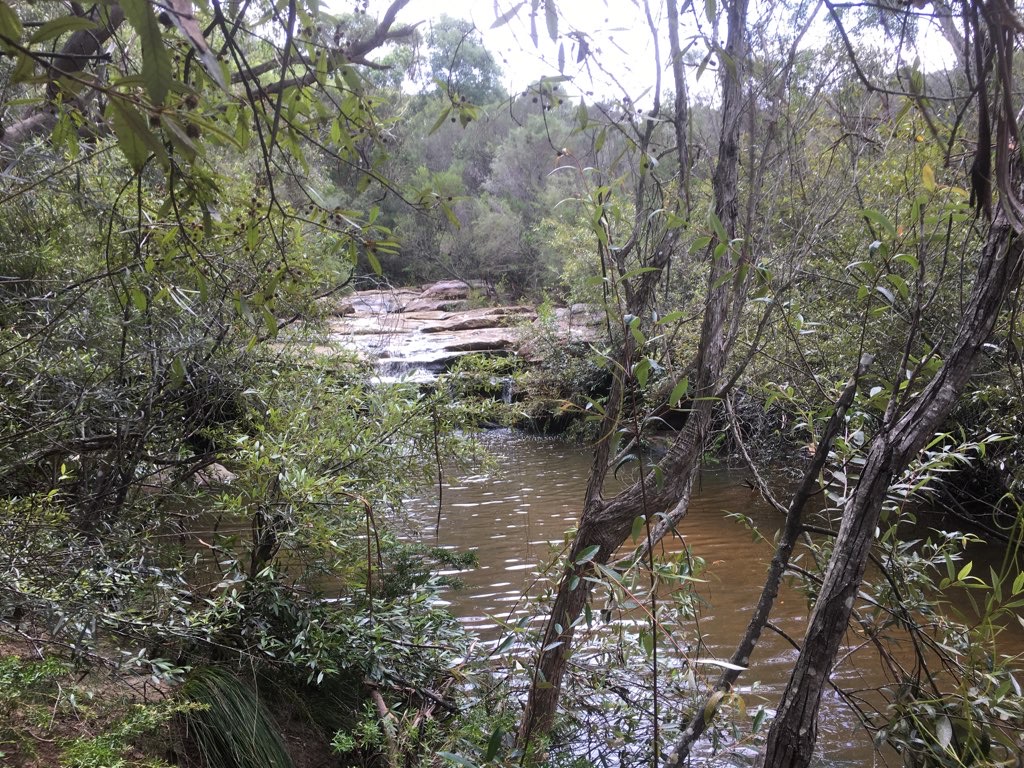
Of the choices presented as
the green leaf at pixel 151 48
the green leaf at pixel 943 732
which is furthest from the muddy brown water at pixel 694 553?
the green leaf at pixel 151 48

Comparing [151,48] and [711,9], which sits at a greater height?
[711,9]

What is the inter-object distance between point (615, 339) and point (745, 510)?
5665 millimetres

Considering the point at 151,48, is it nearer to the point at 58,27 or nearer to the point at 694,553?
the point at 58,27

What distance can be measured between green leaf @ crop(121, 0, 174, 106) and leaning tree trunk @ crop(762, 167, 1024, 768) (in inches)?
52.8

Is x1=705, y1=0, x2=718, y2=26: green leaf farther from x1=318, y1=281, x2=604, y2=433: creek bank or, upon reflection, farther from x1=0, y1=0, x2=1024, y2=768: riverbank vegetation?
x1=318, y1=281, x2=604, y2=433: creek bank

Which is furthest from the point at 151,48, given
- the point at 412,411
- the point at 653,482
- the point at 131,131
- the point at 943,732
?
the point at 412,411

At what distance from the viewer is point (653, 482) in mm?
2377

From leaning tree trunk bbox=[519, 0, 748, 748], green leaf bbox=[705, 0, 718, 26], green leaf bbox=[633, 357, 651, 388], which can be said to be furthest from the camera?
leaning tree trunk bbox=[519, 0, 748, 748]

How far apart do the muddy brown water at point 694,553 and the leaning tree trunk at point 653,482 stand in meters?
0.21

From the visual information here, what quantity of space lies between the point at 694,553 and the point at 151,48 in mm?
3789

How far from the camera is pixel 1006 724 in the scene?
5.40ft

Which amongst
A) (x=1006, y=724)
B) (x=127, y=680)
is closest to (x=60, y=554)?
(x=127, y=680)

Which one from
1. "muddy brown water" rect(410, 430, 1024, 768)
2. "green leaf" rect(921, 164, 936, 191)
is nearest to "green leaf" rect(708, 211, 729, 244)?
"green leaf" rect(921, 164, 936, 191)

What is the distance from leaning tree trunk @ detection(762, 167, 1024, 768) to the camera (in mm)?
1282
